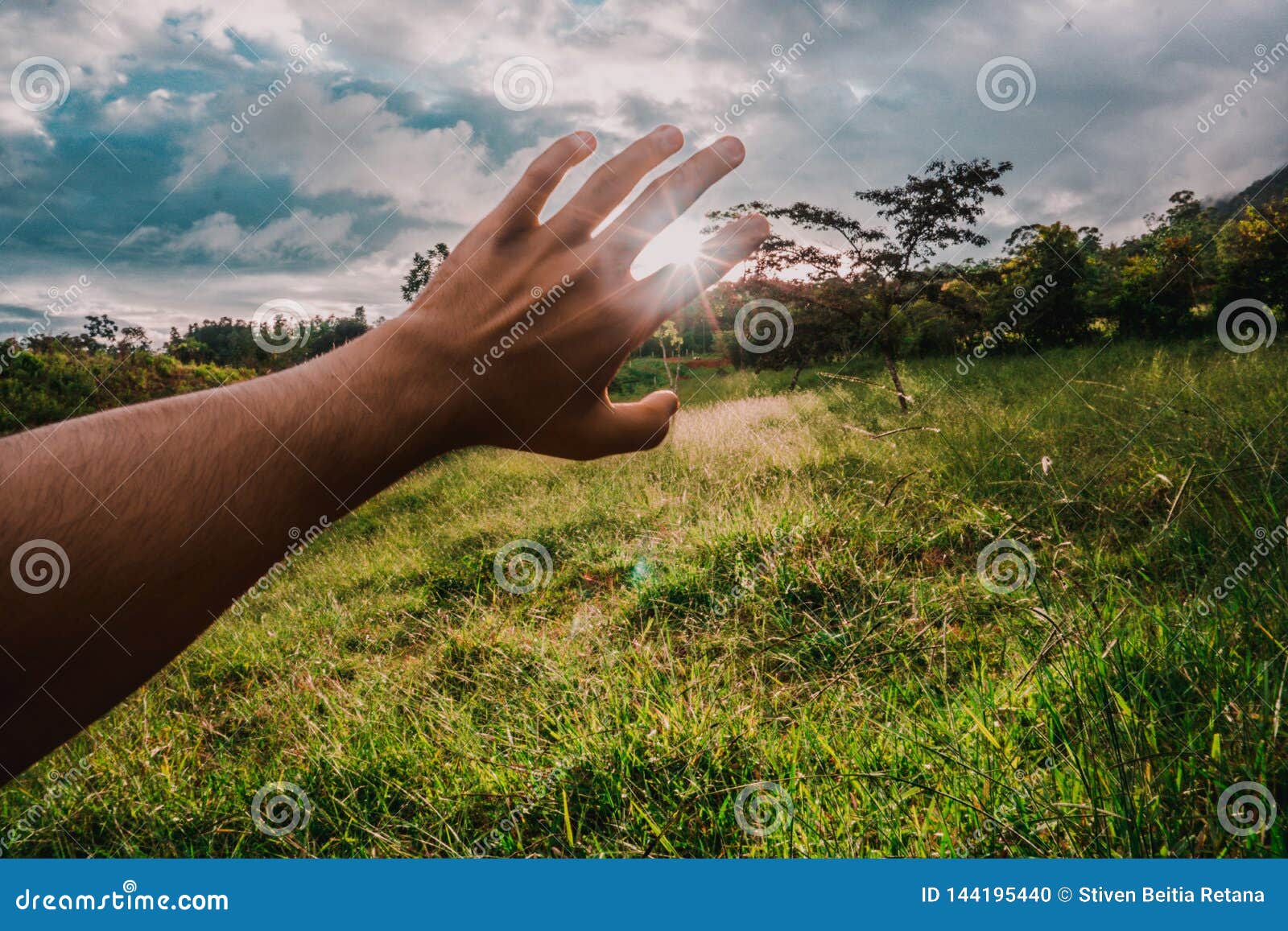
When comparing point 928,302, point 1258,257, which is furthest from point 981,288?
point 1258,257

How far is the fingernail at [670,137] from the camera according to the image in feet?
4.77

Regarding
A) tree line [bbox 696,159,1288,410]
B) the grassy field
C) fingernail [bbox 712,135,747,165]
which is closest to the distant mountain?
tree line [bbox 696,159,1288,410]

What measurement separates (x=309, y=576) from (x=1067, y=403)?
645 centimetres

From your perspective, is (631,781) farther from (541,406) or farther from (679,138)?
(679,138)

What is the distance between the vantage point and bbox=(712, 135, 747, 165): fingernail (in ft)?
4.60

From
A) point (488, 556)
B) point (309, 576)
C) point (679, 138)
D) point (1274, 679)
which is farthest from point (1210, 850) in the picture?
point (309, 576)

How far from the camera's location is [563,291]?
4.35 feet

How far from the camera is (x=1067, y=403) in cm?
443

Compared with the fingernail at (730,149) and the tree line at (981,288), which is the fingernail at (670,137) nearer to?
the fingernail at (730,149)

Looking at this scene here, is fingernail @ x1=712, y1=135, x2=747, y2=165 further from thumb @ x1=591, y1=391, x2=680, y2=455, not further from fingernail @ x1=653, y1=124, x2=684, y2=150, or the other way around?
thumb @ x1=591, y1=391, x2=680, y2=455

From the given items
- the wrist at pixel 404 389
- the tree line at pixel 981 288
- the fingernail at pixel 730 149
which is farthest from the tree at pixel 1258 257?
the wrist at pixel 404 389

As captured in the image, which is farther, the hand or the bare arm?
the hand

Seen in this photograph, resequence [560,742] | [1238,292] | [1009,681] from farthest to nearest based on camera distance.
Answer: [1238,292], [560,742], [1009,681]

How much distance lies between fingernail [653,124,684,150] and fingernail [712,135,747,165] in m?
0.11
